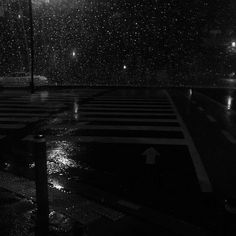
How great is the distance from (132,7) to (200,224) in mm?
38464

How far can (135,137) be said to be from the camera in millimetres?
9055

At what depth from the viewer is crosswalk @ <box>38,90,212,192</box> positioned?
6.46m

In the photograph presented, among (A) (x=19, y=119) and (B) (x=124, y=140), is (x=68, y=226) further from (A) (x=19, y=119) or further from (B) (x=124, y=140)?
(A) (x=19, y=119)

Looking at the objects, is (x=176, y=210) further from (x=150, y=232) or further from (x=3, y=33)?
(x=3, y=33)

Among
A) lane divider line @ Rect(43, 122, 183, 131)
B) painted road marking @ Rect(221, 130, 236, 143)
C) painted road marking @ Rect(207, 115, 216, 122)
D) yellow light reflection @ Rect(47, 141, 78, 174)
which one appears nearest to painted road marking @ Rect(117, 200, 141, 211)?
yellow light reflection @ Rect(47, 141, 78, 174)

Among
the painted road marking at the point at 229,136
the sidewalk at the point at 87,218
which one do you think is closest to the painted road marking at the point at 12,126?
the sidewalk at the point at 87,218

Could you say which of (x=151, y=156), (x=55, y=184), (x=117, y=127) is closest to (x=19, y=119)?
(x=117, y=127)

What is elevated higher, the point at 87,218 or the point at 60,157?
the point at 87,218

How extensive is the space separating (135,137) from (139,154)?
1676 mm

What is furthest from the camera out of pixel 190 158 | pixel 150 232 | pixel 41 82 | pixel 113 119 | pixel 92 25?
pixel 92 25

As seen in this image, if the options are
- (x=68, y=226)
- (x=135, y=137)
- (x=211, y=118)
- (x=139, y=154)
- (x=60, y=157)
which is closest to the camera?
(x=68, y=226)

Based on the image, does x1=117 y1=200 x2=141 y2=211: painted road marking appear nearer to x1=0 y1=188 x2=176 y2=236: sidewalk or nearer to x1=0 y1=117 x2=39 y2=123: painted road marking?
x1=0 y1=188 x2=176 y2=236: sidewalk

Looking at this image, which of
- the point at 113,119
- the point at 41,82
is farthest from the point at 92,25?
the point at 113,119

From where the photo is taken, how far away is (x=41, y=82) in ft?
95.1
